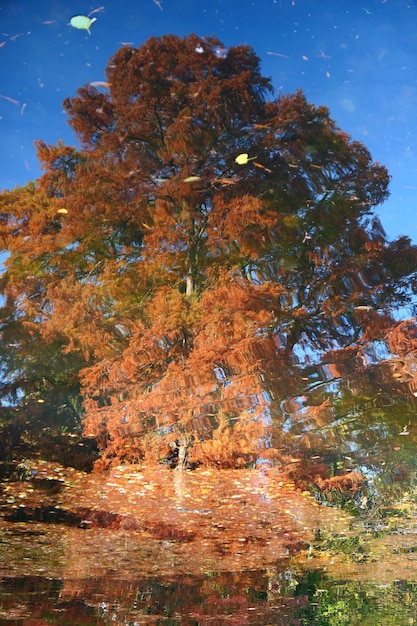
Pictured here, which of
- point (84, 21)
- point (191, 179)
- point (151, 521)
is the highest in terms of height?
point (84, 21)

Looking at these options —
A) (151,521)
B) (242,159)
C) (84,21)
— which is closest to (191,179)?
(242,159)

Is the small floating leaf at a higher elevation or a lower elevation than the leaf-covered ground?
higher

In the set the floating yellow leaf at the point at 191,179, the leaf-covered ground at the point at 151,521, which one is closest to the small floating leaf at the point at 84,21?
the floating yellow leaf at the point at 191,179

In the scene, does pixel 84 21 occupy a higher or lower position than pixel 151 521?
higher

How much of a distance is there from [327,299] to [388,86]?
41.6 inches

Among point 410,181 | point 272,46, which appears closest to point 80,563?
point 410,181

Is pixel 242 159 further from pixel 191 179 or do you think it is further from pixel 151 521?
pixel 151 521

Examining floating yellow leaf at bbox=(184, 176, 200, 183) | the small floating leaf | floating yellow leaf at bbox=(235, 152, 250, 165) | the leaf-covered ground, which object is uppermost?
the small floating leaf

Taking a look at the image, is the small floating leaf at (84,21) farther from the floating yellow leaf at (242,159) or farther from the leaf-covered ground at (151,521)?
the leaf-covered ground at (151,521)

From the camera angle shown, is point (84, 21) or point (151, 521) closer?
point (151, 521)

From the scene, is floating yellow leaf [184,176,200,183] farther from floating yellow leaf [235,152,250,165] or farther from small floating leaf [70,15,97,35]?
small floating leaf [70,15,97,35]

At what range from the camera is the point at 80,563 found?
5.94 feet

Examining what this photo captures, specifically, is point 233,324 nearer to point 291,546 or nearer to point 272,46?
point 291,546

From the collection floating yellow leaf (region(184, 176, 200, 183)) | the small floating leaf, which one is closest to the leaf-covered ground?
floating yellow leaf (region(184, 176, 200, 183))
